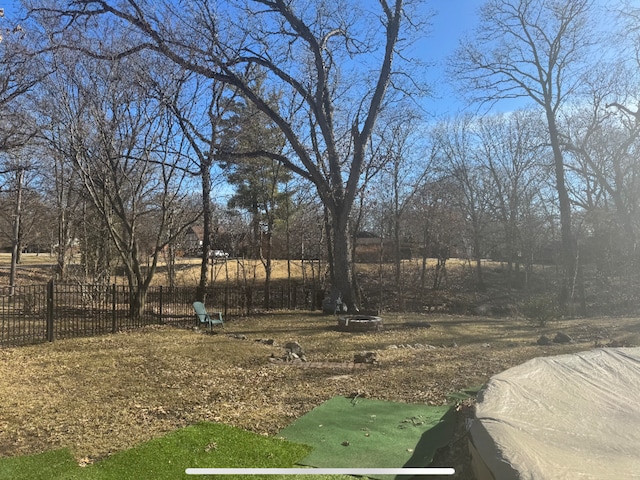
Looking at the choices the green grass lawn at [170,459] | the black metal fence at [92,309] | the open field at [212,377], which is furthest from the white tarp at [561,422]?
the black metal fence at [92,309]

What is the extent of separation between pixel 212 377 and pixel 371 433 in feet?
10.3

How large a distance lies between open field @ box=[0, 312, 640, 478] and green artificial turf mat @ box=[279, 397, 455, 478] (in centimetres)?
23

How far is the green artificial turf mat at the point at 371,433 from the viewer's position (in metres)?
3.97

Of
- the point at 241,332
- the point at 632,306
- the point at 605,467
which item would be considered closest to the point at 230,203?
the point at 241,332

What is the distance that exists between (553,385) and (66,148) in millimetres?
13117

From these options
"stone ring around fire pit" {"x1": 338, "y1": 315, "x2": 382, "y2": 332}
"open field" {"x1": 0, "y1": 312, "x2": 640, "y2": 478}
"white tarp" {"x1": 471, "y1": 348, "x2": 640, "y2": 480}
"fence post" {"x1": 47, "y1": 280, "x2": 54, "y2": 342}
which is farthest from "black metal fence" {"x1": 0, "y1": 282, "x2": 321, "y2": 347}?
"white tarp" {"x1": 471, "y1": 348, "x2": 640, "y2": 480}

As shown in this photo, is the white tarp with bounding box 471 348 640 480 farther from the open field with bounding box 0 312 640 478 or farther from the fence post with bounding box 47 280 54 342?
the fence post with bounding box 47 280 54 342

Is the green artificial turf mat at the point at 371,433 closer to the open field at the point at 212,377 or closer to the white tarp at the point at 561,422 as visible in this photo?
the open field at the point at 212,377

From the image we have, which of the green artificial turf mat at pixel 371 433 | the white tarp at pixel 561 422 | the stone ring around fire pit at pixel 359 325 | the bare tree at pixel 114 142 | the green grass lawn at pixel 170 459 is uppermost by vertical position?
the bare tree at pixel 114 142

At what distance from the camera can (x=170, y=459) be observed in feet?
13.3

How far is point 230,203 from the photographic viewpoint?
27.6 metres

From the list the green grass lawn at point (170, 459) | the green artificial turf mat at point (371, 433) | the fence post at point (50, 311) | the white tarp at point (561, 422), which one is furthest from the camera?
the fence post at point (50, 311)

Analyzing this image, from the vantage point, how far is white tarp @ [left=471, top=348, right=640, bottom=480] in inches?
94.0

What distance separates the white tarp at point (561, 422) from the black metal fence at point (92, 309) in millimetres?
8845
